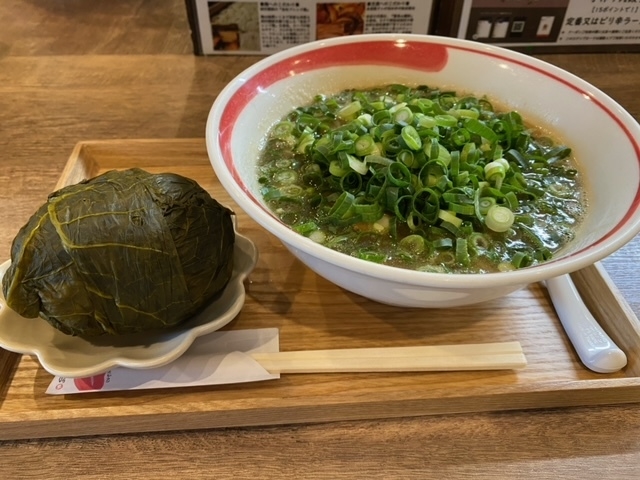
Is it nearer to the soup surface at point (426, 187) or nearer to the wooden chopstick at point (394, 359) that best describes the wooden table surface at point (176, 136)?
the wooden chopstick at point (394, 359)

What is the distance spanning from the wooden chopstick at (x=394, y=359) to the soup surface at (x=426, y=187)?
0.16m

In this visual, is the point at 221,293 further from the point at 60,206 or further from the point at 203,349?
the point at 60,206

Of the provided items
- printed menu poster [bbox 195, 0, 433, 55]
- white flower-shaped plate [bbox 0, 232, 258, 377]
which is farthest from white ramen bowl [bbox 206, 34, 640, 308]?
printed menu poster [bbox 195, 0, 433, 55]

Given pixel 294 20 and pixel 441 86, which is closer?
pixel 441 86

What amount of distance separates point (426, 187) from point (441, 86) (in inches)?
20.8

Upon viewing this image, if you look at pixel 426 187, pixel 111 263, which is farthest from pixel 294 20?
pixel 111 263

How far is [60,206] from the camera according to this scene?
97cm

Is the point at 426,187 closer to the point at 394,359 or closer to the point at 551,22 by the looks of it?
the point at 394,359

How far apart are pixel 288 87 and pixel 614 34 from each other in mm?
1661

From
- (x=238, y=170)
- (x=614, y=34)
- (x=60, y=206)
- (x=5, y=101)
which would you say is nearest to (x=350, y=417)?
(x=238, y=170)

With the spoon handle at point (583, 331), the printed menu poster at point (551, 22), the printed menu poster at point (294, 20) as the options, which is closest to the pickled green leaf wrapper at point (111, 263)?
the spoon handle at point (583, 331)

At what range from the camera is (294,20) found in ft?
6.91

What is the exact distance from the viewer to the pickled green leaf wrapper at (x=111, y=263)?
93 centimetres

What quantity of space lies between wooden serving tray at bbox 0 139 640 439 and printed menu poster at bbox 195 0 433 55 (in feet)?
4.02
